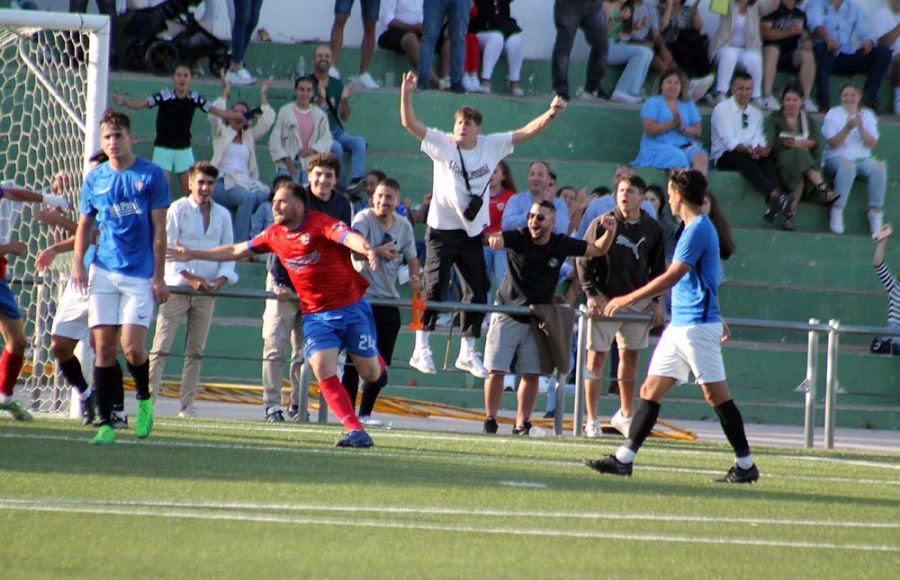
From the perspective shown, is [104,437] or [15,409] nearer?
[104,437]

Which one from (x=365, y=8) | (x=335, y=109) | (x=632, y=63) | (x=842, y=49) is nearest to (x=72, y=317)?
(x=335, y=109)

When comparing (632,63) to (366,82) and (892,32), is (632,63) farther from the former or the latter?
(892,32)

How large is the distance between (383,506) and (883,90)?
56.8ft

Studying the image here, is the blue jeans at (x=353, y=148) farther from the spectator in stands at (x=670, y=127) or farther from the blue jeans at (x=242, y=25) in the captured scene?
the spectator in stands at (x=670, y=127)

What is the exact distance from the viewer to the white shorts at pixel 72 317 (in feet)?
37.3

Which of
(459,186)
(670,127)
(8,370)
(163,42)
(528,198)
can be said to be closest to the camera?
(8,370)

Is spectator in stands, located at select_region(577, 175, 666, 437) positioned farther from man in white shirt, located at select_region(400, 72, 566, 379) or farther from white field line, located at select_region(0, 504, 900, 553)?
white field line, located at select_region(0, 504, 900, 553)

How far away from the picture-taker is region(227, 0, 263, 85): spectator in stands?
2008cm

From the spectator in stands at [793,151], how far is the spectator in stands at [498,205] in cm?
460

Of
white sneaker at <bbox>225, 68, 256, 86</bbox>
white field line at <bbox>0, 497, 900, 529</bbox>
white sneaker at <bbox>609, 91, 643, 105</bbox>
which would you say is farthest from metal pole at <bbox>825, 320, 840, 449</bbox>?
white sneaker at <bbox>225, 68, 256, 86</bbox>

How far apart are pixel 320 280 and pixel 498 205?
19.7ft

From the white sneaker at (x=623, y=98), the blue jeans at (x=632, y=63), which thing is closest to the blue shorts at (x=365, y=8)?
the blue jeans at (x=632, y=63)

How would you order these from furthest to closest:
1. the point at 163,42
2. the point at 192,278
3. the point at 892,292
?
the point at 163,42 < the point at 892,292 < the point at 192,278

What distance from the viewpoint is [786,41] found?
22109mm
